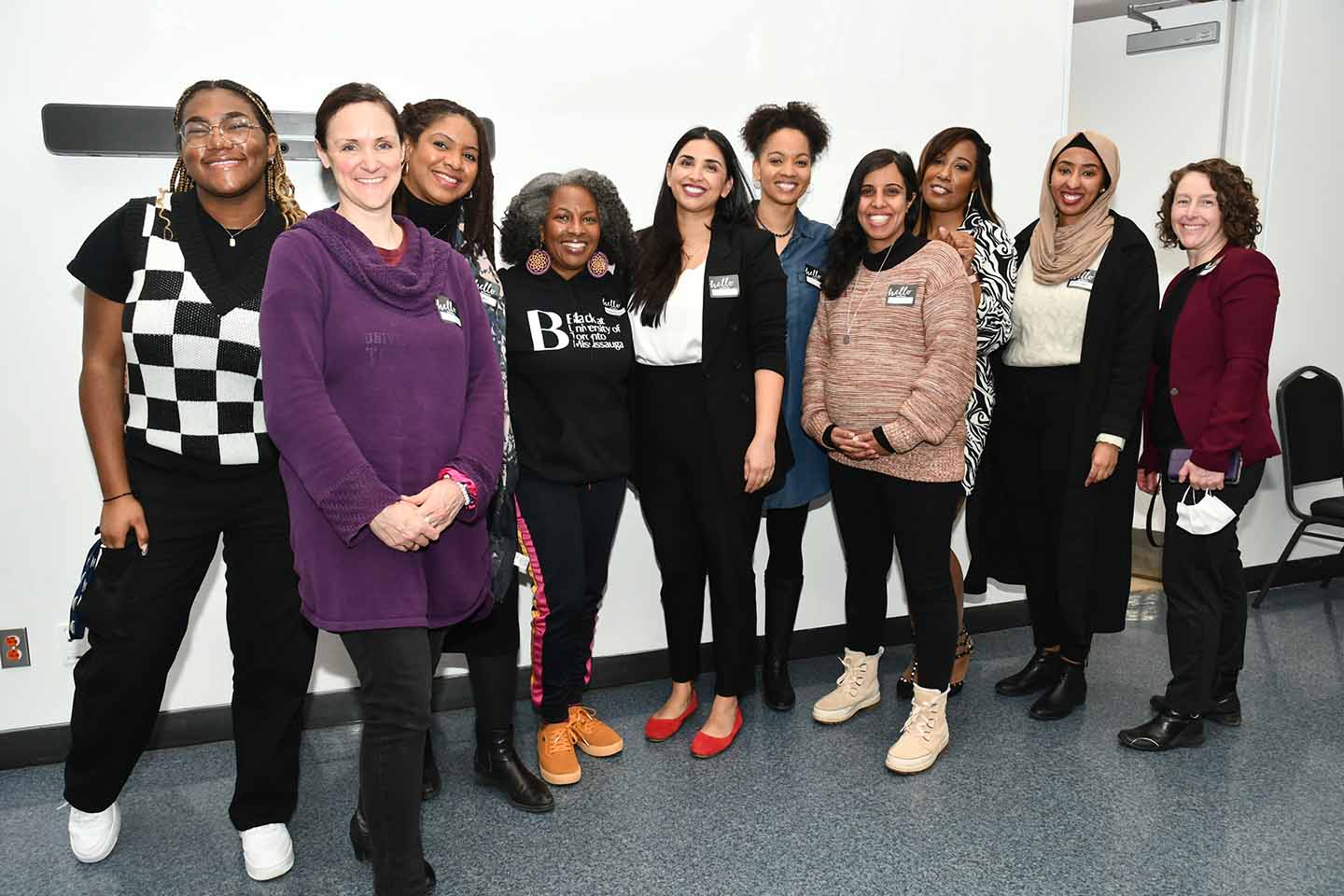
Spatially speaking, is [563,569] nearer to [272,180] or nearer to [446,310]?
[446,310]

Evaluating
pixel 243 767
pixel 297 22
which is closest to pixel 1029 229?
pixel 297 22

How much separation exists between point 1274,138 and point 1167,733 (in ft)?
9.26

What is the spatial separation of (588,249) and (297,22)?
1123mm

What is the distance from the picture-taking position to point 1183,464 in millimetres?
2756

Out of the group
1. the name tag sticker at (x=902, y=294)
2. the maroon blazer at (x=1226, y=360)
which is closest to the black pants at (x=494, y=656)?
the name tag sticker at (x=902, y=294)

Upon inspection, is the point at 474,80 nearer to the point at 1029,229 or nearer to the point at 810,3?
the point at 810,3

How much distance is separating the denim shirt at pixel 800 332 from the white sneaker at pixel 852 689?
1.77 ft

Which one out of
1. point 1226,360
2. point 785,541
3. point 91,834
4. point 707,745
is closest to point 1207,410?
point 1226,360

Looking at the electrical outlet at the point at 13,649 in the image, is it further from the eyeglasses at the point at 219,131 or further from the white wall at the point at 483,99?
the eyeglasses at the point at 219,131

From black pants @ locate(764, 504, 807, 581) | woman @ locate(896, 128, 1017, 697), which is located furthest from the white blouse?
woman @ locate(896, 128, 1017, 697)

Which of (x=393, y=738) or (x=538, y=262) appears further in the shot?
(x=538, y=262)

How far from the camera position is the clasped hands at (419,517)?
5.57 feet

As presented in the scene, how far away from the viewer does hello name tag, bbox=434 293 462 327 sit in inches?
72.1

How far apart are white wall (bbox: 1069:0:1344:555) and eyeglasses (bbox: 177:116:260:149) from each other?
13.4 feet
